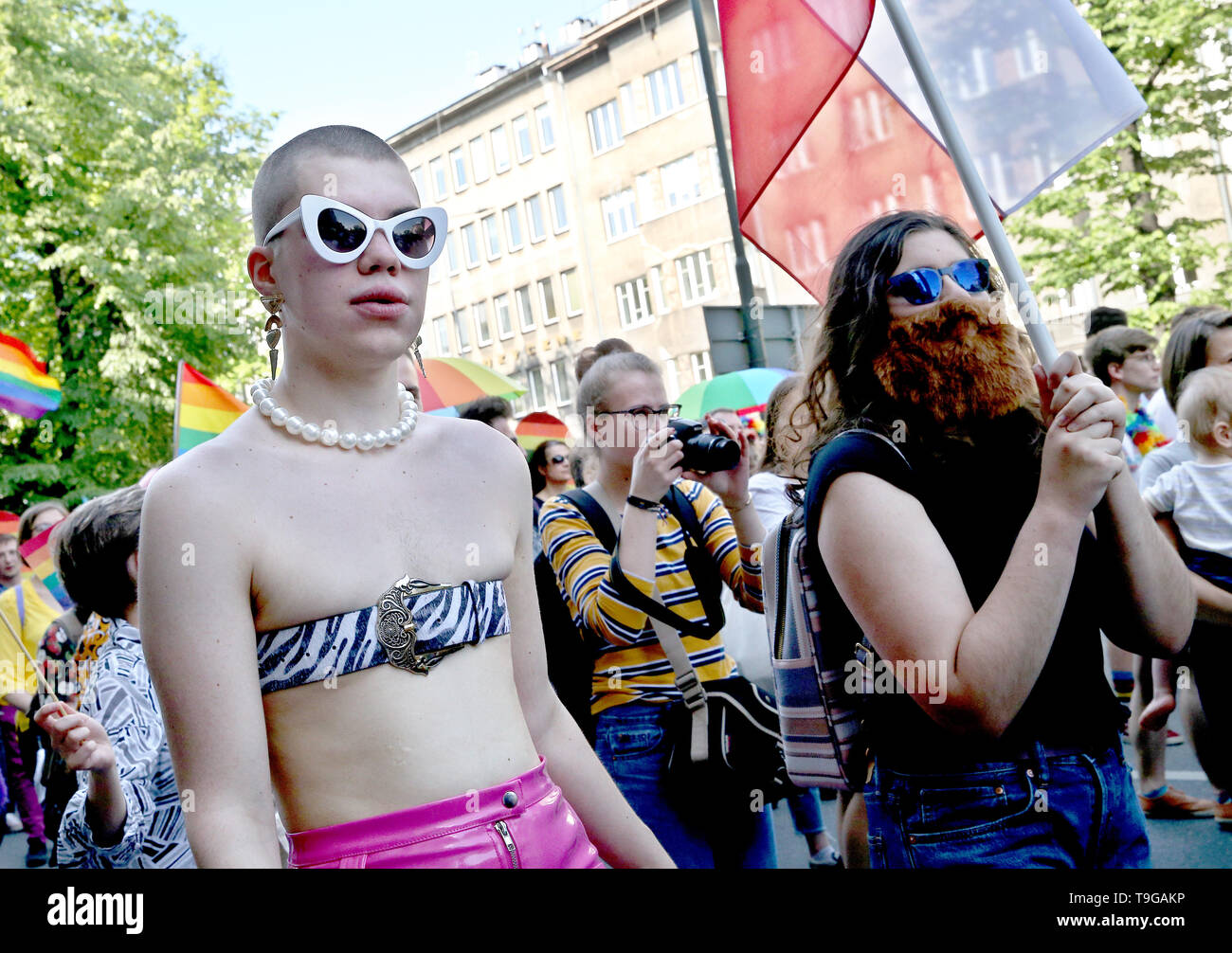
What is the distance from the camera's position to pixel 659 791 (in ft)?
10.8

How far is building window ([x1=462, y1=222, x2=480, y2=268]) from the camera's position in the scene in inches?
1778

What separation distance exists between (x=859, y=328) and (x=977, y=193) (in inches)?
12.7

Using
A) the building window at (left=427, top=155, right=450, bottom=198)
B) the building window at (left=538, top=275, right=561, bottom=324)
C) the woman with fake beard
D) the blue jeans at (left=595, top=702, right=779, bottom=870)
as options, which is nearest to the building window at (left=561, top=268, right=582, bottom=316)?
the building window at (left=538, top=275, right=561, bottom=324)

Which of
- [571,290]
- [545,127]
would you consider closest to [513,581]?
[571,290]

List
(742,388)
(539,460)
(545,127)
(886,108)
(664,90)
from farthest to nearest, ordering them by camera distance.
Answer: (545,127)
(664,90)
(742,388)
(539,460)
(886,108)

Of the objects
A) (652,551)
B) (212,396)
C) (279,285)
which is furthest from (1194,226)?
(279,285)

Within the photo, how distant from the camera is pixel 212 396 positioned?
6.35m

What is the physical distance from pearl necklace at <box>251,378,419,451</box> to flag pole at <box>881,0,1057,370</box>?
1.04 m

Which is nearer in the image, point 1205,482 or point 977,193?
point 977,193

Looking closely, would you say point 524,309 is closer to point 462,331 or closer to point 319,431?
point 462,331

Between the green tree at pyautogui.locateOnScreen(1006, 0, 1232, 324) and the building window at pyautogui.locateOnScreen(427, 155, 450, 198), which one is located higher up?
the building window at pyautogui.locateOnScreen(427, 155, 450, 198)

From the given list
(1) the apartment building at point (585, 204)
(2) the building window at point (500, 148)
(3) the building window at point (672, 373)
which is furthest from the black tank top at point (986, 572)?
(2) the building window at point (500, 148)

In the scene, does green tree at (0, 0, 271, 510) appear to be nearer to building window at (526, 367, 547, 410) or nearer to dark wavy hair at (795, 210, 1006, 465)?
dark wavy hair at (795, 210, 1006, 465)

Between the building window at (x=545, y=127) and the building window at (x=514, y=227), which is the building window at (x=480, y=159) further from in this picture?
the building window at (x=545, y=127)
